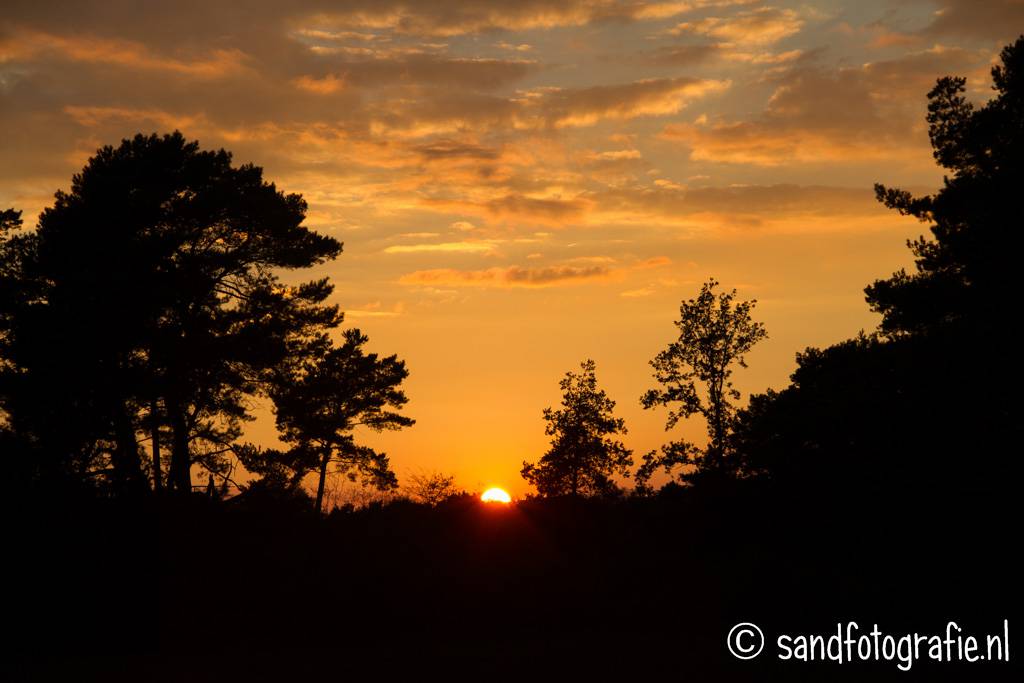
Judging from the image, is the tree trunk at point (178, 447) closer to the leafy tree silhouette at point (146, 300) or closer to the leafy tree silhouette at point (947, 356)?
the leafy tree silhouette at point (146, 300)

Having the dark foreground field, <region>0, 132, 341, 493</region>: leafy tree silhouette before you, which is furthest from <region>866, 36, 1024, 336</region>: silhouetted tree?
<region>0, 132, 341, 493</region>: leafy tree silhouette

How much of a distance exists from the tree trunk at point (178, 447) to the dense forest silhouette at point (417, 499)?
0.42 ft

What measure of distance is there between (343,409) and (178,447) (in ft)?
56.1

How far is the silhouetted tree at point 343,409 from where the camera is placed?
44.1 metres

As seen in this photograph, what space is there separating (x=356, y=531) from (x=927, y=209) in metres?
21.5

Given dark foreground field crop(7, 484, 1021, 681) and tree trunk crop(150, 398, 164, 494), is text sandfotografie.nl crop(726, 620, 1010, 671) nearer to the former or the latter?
dark foreground field crop(7, 484, 1021, 681)

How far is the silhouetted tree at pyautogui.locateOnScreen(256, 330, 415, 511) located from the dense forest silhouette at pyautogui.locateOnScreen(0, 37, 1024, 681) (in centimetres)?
91

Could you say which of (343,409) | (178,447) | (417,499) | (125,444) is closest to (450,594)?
(417,499)

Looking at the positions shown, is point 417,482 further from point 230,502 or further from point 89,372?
point 230,502

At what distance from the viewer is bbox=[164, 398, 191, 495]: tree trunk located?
100 ft

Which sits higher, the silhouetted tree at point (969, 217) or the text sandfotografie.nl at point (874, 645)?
the silhouetted tree at point (969, 217)

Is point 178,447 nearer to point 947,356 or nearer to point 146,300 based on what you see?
point 146,300

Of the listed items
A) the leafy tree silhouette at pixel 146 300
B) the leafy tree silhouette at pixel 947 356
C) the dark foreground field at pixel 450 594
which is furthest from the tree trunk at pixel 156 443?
the leafy tree silhouette at pixel 947 356

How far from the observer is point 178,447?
31.1 meters
